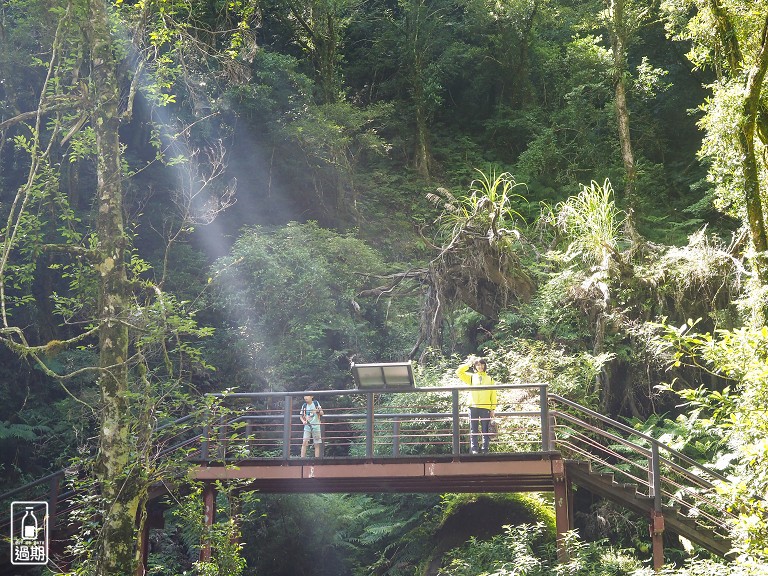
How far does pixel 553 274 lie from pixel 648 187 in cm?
831

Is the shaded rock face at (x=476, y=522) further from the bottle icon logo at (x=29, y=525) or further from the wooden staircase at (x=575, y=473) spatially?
the bottle icon logo at (x=29, y=525)

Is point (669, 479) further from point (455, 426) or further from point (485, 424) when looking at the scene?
point (455, 426)

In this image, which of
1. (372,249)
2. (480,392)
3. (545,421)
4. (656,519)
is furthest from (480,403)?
(372,249)

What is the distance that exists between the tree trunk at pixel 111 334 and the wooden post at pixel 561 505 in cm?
571

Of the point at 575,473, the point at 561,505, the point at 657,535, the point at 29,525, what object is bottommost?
the point at 657,535

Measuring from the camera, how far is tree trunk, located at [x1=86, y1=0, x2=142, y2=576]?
364 inches

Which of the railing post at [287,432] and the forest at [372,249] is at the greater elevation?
the forest at [372,249]

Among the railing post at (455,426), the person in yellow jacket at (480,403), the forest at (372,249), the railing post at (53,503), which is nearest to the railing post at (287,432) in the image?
the forest at (372,249)

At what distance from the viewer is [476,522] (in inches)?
588

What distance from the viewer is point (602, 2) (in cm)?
2411

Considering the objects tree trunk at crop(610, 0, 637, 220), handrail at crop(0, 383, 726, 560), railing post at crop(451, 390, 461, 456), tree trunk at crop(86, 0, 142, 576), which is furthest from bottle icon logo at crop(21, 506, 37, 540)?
tree trunk at crop(610, 0, 637, 220)

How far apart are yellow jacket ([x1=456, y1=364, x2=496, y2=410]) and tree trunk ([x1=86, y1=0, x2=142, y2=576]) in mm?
5124

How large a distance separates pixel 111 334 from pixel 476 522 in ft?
25.5

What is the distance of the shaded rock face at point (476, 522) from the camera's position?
14508mm
